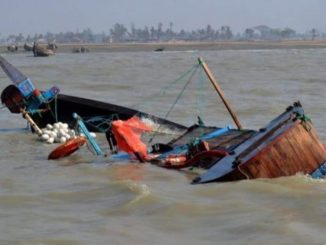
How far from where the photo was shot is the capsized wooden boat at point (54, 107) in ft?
54.8

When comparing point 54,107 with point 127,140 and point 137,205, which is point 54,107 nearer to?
point 127,140

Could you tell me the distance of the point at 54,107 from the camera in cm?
1736

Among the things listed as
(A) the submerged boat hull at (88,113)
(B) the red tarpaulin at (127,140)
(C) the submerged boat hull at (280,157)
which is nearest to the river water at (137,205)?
(C) the submerged boat hull at (280,157)

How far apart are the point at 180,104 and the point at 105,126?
265 inches

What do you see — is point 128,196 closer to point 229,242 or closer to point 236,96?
point 229,242

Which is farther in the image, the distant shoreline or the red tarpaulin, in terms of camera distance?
the distant shoreline

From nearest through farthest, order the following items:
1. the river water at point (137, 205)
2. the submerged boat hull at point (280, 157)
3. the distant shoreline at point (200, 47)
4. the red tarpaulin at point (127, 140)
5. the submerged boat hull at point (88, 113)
Result: the river water at point (137, 205) → the submerged boat hull at point (280, 157) → the red tarpaulin at point (127, 140) → the submerged boat hull at point (88, 113) → the distant shoreline at point (200, 47)

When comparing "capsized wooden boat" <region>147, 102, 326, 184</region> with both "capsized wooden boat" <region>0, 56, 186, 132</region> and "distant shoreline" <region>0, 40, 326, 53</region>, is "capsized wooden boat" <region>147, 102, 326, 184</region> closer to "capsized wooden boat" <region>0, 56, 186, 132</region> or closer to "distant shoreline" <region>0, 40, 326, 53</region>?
"capsized wooden boat" <region>0, 56, 186, 132</region>

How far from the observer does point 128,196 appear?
10.2 metres

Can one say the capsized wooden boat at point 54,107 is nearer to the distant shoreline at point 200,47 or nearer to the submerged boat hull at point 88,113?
the submerged boat hull at point 88,113

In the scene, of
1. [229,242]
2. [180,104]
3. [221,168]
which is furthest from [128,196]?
[180,104]

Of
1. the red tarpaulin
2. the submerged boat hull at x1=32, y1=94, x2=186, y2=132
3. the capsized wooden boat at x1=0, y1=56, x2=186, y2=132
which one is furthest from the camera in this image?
the capsized wooden boat at x1=0, y1=56, x2=186, y2=132

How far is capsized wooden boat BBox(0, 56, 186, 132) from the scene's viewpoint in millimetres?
16694

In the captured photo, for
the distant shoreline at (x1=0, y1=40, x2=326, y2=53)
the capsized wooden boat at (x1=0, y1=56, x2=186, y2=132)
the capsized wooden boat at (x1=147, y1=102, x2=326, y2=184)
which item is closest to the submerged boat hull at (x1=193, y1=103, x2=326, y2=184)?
the capsized wooden boat at (x1=147, y1=102, x2=326, y2=184)
